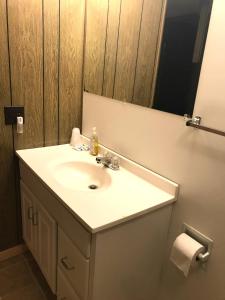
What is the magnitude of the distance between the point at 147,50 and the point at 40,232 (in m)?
1.17

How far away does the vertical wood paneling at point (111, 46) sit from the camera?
142 centimetres

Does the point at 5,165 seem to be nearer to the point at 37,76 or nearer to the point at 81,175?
the point at 81,175

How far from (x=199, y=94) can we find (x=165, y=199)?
492 mm

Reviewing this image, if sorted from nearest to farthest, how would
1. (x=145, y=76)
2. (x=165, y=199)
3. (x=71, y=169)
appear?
(x=165, y=199) → (x=145, y=76) → (x=71, y=169)

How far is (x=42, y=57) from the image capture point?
4.85 ft

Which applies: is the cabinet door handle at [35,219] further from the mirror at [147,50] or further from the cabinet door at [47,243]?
the mirror at [147,50]

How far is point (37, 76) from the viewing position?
150 centimetres

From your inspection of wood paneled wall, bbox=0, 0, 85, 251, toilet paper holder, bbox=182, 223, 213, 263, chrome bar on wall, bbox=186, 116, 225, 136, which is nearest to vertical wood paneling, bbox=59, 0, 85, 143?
wood paneled wall, bbox=0, 0, 85, 251

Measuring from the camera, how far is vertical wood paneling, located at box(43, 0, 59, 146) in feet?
4.68

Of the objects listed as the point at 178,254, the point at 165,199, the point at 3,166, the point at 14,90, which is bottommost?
the point at 178,254

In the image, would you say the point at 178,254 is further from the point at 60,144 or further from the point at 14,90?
the point at 14,90

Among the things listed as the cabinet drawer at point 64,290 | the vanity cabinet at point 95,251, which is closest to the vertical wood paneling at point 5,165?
the vanity cabinet at point 95,251

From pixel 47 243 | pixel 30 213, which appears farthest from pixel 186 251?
pixel 30 213

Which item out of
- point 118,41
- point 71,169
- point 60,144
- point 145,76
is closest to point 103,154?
point 71,169
